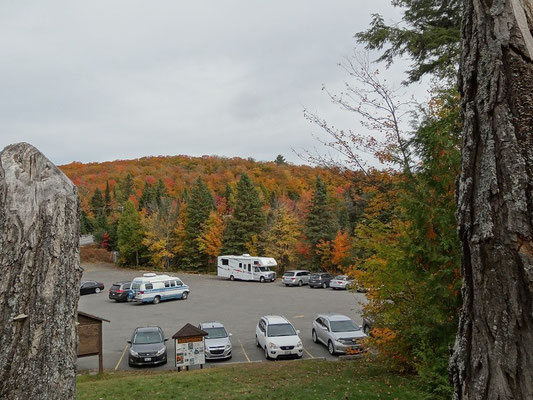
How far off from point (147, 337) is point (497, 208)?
15.5m

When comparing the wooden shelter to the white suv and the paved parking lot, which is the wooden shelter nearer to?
the paved parking lot

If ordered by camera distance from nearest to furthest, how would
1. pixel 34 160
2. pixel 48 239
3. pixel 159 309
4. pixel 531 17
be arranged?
pixel 531 17 < pixel 48 239 < pixel 34 160 < pixel 159 309

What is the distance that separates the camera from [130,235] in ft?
164

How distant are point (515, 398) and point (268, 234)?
41.3m

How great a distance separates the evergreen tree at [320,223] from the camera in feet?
127

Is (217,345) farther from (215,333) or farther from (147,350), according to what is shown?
(147,350)

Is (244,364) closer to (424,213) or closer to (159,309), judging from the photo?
(424,213)

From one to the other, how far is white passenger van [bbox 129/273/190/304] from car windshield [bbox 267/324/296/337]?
14.3 meters

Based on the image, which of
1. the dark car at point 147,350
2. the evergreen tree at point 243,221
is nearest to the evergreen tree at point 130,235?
the evergreen tree at point 243,221

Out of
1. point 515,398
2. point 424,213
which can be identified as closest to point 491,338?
point 515,398

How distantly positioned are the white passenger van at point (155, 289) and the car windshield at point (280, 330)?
14.3 meters

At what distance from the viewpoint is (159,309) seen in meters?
25.3

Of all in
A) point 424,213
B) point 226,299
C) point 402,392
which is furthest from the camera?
point 226,299

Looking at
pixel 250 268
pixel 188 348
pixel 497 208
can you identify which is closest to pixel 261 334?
pixel 188 348
